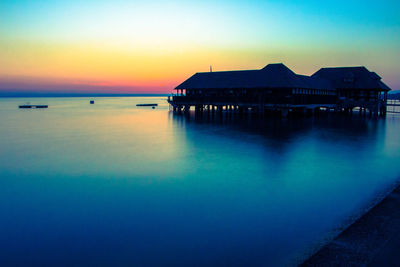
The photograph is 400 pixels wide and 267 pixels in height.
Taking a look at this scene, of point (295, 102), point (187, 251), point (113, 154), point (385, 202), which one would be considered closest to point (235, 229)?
point (187, 251)

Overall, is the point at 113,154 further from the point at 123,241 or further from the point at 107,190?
the point at 123,241

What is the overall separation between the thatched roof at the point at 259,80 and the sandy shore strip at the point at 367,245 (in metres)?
32.2

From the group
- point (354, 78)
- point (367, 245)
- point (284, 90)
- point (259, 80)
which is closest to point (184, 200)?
point (367, 245)

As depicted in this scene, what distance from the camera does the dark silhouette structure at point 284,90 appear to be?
130 feet

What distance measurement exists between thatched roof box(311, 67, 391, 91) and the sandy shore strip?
44399mm

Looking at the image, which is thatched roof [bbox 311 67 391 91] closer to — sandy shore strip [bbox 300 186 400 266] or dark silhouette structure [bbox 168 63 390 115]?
dark silhouette structure [bbox 168 63 390 115]

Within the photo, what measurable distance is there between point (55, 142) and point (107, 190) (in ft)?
46.7

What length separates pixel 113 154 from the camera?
17.8m

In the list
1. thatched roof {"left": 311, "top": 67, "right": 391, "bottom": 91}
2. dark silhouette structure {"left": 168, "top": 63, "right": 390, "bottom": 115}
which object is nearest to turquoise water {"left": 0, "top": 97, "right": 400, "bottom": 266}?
dark silhouette structure {"left": 168, "top": 63, "right": 390, "bottom": 115}

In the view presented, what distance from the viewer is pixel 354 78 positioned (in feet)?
157

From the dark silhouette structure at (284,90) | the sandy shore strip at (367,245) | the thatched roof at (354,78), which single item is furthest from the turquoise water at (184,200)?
the thatched roof at (354,78)

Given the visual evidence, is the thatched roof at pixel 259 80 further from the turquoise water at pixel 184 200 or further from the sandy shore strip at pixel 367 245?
the sandy shore strip at pixel 367 245

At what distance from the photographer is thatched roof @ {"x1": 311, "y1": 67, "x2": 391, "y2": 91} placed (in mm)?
46344

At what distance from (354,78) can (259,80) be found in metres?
17.6
